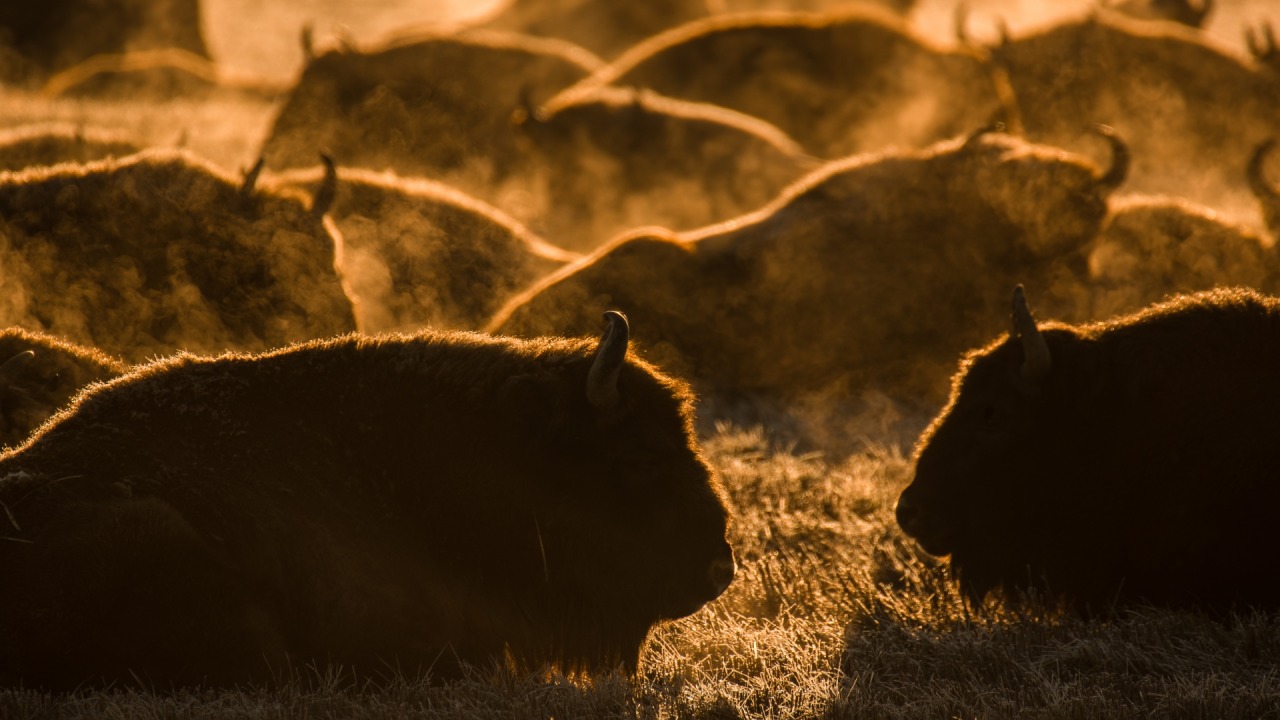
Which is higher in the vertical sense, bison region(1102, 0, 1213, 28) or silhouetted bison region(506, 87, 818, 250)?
bison region(1102, 0, 1213, 28)

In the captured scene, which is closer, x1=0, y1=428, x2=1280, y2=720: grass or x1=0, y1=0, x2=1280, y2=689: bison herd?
x1=0, y1=428, x2=1280, y2=720: grass

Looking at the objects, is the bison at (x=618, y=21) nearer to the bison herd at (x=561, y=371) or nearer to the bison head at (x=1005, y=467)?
the bison herd at (x=561, y=371)

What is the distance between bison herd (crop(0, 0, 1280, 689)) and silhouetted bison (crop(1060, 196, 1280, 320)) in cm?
3

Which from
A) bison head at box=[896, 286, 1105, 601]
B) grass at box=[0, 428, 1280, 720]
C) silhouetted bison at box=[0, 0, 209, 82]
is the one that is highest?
silhouetted bison at box=[0, 0, 209, 82]

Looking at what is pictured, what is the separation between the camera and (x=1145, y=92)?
723 inches

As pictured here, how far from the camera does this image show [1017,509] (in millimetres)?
5430

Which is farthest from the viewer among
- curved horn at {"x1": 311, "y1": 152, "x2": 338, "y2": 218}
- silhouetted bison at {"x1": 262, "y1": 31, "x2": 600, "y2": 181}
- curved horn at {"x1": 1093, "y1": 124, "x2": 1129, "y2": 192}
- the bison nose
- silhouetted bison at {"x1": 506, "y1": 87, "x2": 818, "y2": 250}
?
silhouetted bison at {"x1": 262, "y1": 31, "x2": 600, "y2": 181}

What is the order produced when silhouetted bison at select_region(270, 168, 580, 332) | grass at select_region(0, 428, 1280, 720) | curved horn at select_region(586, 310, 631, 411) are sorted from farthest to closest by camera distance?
1. silhouetted bison at select_region(270, 168, 580, 332)
2. curved horn at select_region(586, 310, 631, 411)
3. grass at select_region(0, 428, 1280, 720)

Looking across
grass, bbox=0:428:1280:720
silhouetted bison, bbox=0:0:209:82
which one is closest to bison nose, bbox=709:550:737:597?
grass, bbox=0:428:1280:720

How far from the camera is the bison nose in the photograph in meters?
4.88

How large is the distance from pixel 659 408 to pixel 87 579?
1.73 meters

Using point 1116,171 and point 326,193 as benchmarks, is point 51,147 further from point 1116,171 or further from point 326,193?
point 1116,171

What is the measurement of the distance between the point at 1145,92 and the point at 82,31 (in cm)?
1613

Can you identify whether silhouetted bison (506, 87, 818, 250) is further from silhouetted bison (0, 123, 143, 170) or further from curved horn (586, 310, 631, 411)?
curved horn (586, 310, 631, 411)
